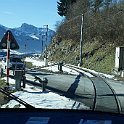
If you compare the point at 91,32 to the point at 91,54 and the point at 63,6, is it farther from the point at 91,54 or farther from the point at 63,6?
the point at 63,6

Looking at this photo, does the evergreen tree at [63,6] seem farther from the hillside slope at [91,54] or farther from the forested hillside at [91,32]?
the hillside slope at [91,54]

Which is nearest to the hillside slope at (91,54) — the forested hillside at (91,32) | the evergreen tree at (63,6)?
the forested hillside at (91,32)

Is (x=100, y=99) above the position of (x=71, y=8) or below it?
below

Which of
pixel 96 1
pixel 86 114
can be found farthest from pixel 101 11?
pixel 86 114

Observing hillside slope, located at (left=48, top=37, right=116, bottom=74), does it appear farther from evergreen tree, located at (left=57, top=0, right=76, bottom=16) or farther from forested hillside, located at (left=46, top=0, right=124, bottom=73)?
evergreen tree, located at (left=57, top=0, right=76, bottom=16)

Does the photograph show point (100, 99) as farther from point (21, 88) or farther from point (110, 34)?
point (110, 34)

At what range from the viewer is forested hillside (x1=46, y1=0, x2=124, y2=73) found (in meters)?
61.5

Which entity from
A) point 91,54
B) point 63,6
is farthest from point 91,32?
point 63,6

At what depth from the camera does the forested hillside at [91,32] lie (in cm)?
6153

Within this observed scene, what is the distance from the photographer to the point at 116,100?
17.5 m

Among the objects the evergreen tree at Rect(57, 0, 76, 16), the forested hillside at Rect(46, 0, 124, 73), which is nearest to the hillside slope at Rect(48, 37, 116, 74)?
the forested hillside at Rect(46, 0, 124, 73)

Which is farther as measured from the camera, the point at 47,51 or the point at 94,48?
the point at 47,51

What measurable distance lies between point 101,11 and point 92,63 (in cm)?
2509

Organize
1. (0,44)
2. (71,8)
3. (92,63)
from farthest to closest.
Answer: (71,8) → (92,63) → (0,44)
